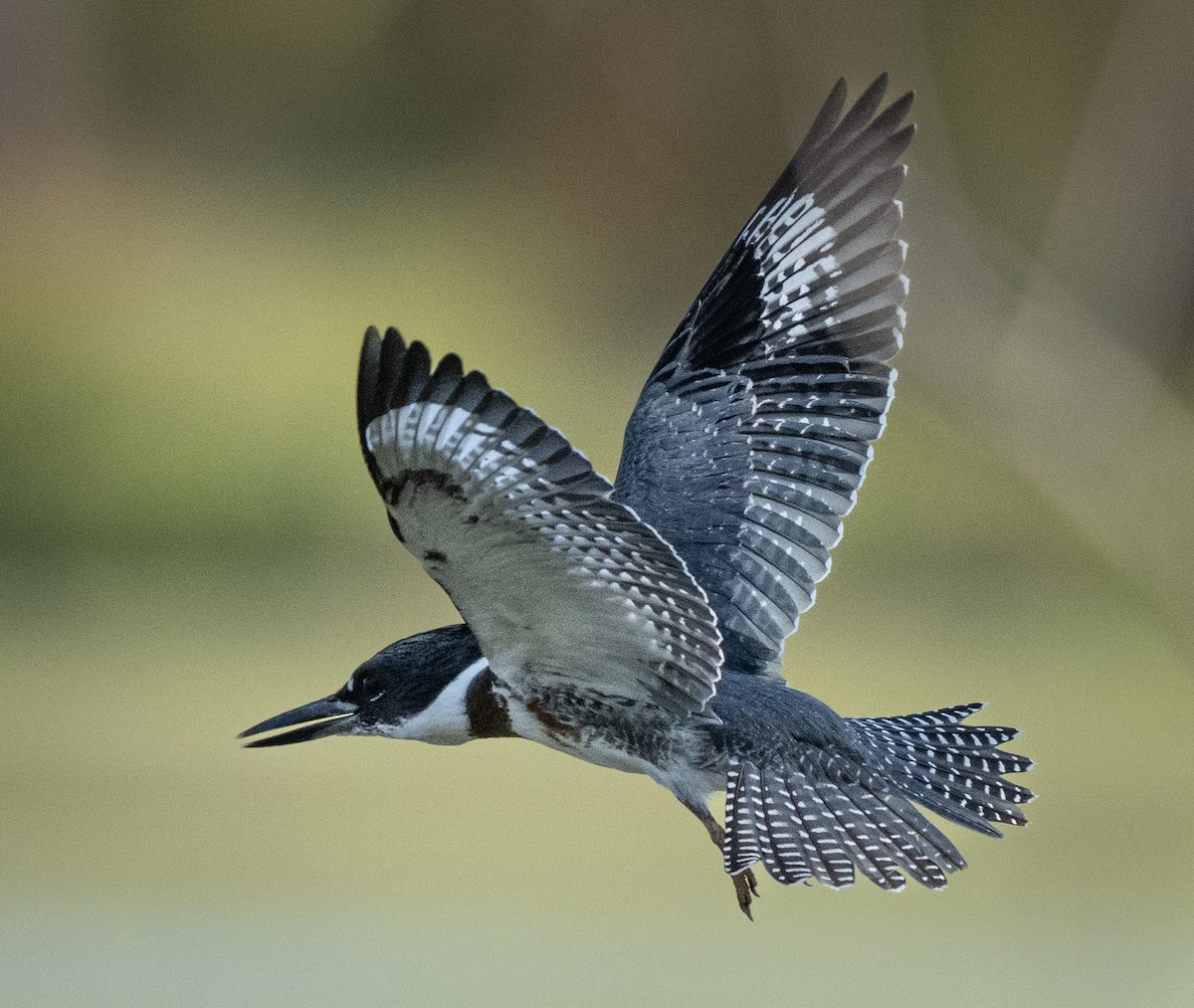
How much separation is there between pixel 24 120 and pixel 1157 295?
6.42 metres

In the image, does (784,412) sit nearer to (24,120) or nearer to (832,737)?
(832,737)

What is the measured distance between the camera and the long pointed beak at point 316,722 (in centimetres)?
186

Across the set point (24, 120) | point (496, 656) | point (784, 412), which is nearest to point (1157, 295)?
point (784, 412)

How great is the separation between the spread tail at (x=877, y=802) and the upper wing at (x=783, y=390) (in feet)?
0.66

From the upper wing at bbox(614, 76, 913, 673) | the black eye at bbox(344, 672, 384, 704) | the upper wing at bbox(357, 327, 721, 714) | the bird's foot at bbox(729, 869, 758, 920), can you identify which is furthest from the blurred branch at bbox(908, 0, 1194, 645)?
the black eye at bbox(344, 672, 384, 704)

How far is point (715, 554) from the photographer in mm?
2135

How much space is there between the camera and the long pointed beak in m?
1.86

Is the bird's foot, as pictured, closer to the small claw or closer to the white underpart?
the small claw

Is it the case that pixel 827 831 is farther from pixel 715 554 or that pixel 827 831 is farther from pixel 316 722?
pixel 316 722

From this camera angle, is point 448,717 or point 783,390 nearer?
point 448,717

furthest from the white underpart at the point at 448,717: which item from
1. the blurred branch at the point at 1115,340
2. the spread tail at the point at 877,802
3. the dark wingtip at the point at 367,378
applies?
the blurred branch at the point at 1115,340

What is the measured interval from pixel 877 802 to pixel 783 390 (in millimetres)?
597

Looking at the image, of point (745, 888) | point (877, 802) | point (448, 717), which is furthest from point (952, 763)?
point (448, 717)

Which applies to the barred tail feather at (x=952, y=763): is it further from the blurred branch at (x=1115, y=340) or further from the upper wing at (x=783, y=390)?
the blurred branch at (x=1115, y=340)
